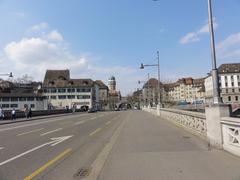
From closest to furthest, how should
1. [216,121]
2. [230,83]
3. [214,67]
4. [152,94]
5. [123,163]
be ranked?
[123,163], [216,121], [214,67], [152,94], [230,83]

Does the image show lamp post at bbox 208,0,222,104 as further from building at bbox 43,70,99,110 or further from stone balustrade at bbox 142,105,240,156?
building at bbox 43,70,99,110

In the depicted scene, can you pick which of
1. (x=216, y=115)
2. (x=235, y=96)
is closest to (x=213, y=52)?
(x=216, y=115)

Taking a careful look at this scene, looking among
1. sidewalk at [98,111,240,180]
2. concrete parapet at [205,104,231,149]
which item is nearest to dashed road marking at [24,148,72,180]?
sidewalk at [98,111,240,180]

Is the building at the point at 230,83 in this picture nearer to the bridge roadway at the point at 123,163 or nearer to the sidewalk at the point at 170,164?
the sidewalk at the point at 170,164

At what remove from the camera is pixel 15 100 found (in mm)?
115312

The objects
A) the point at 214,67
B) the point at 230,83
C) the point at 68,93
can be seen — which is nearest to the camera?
the point at 214,67

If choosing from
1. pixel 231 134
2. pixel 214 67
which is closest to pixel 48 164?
pixel 231 134

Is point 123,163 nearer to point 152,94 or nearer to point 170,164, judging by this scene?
point 170,164

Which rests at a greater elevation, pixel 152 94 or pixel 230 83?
pixel 230 83

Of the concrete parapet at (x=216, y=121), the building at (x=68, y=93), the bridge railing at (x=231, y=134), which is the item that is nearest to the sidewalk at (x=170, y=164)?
the bridge railing at (x=231, y=134)

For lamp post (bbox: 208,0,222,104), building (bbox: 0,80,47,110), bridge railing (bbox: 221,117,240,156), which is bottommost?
bridge railing (bbox: 221,117,240,156)

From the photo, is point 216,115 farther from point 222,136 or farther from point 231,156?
point 231,156

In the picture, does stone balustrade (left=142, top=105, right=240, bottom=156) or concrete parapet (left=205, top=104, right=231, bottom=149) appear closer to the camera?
stone balustrade (left=142, top=105, right=240, bottom=156)

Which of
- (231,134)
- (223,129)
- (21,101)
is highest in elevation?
(21,101)
